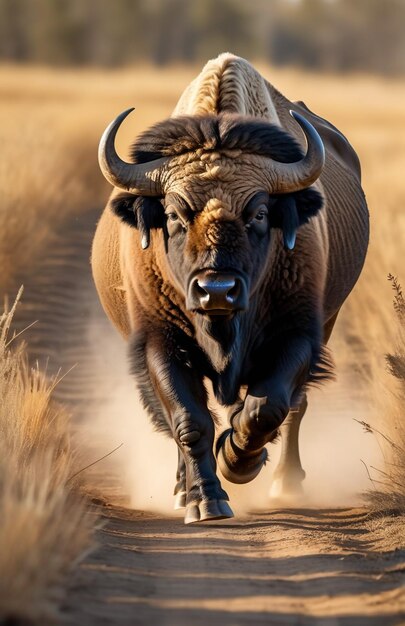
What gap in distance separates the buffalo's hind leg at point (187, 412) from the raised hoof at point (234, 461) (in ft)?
0.79

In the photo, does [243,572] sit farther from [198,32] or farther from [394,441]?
[198,32]

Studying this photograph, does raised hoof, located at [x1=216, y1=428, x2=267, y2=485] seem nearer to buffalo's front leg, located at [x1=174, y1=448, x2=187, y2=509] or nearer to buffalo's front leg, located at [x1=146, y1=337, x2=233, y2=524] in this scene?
buffalo's front leg, located at [x1=146, y1=337, x2=233, y2=524]

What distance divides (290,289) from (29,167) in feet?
37.0

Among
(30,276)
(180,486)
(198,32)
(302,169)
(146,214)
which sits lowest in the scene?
(180,486)

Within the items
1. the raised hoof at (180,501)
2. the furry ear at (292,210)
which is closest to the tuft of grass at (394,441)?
the furry ear at (292,210)

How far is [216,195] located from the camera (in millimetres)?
7168

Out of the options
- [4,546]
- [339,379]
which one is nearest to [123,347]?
[339,379]

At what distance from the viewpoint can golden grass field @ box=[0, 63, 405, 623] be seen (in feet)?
17.8

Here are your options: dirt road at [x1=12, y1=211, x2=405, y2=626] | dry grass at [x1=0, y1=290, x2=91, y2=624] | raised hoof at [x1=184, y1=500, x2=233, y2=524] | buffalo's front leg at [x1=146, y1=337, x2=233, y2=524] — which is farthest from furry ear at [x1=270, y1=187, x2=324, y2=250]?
dry grass at [x1=0, y1=290, x2=91, y2=624]

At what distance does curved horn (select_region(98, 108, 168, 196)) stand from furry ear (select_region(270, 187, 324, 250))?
65 cm

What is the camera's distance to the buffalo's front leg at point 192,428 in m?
7.26

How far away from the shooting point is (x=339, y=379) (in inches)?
487

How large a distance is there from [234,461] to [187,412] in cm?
50

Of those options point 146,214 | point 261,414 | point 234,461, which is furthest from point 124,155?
point 261,414
